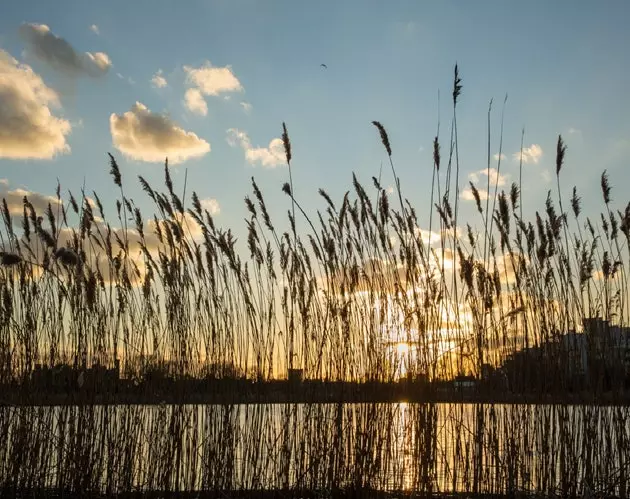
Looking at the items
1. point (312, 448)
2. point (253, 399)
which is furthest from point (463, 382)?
point (253, 399)

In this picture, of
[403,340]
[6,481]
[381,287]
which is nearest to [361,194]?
[381,287]

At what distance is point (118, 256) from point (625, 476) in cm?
351

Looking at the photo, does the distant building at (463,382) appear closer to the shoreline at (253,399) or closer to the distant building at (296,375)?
the shoreline at (253,399)

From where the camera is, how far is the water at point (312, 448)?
354 cm

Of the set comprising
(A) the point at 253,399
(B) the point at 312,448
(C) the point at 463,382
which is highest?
(C) the point at 463,382

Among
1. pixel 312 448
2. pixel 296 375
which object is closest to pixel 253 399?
pixel 296 375

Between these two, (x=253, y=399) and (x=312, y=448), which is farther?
(x=253, y=399)

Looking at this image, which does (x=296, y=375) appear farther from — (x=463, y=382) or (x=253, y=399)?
(x=463, y=382)

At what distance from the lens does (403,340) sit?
372cm

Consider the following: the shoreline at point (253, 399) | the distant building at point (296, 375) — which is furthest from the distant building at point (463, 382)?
the distant building at point (296, 375)

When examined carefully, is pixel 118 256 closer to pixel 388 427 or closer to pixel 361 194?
pixel 361 194

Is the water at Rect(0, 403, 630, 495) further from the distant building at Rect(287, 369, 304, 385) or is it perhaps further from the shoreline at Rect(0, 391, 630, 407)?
the distant building at Rect(287, 369, 304, 385)

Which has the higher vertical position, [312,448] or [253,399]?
[253,399]

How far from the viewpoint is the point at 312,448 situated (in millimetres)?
3701
